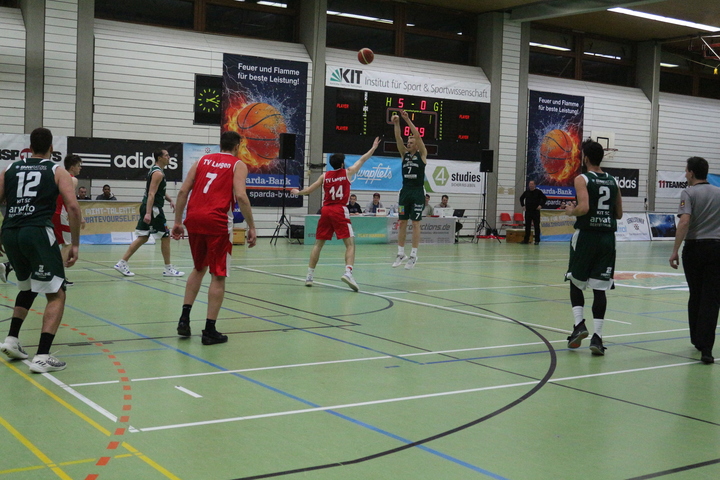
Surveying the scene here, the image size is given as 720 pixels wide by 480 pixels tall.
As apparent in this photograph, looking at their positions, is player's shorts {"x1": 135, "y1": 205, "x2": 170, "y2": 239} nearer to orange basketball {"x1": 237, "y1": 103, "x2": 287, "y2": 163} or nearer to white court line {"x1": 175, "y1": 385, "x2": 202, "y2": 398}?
white court line {"x1": 175, "y1": 385, "x2": 202, "y2": 398}

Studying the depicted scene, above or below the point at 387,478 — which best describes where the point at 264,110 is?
above

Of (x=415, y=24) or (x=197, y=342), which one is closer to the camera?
(x=197, y=342)

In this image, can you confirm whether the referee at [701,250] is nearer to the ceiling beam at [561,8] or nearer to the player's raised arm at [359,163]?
the player's raised arm at [359,163]

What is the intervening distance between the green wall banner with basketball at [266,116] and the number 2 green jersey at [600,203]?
638 inches

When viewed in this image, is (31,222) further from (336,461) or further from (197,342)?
(336,461)

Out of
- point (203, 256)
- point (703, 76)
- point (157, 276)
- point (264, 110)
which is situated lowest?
point (157, 276)

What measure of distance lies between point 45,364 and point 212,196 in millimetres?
2106

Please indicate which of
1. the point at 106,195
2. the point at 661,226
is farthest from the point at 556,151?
the point at 106,195

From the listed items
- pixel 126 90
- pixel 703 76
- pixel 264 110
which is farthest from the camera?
pixel 703 76

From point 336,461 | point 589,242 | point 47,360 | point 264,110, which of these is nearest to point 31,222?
point 47,360

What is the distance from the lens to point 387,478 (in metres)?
3.52

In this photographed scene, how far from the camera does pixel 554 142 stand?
29031 mm

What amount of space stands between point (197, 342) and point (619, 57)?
95.7 feet

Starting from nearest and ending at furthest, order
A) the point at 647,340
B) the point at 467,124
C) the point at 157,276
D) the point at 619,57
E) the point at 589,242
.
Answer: the point at 589,242
the point at 647,340
the point at 157,276
the point at 467,124
the point at 619,57
